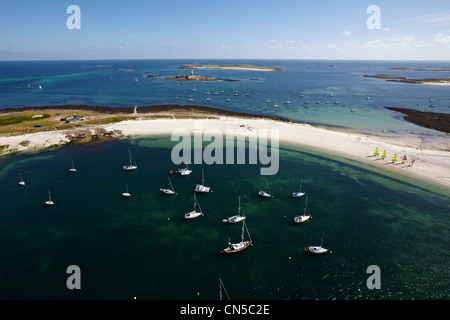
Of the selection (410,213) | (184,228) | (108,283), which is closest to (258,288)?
(184,228)

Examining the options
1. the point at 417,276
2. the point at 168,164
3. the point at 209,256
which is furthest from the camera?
the point at 168,164

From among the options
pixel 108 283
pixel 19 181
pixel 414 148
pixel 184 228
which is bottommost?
pixel 108 283

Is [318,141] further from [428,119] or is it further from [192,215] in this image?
[428,119]

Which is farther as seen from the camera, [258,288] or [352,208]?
[352,208]

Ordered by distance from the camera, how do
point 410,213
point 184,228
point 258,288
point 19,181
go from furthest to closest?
point 19,181
point 410,213
point 184,228
point 258,288

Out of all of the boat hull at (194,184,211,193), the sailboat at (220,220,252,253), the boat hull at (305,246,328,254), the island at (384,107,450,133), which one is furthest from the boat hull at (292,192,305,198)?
the island at (384,107,450,133)

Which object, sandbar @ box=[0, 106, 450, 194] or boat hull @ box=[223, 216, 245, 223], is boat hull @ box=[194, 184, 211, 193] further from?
sandbar @ box=[0, 106, 450, 194]
